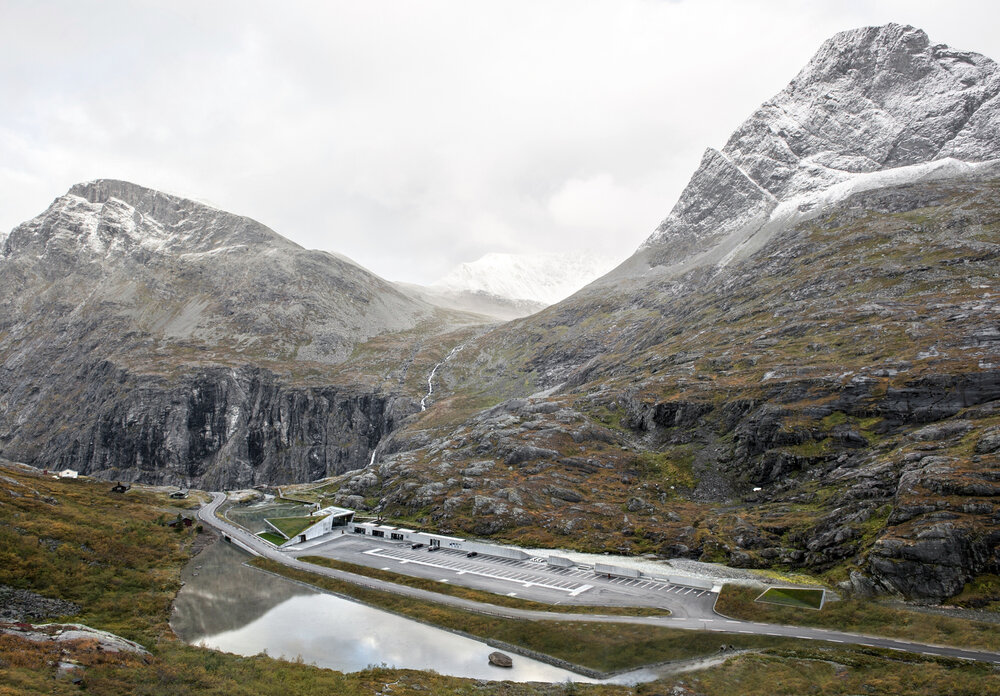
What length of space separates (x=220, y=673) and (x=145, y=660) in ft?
20.0

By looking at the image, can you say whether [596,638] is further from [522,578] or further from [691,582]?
[522,578]

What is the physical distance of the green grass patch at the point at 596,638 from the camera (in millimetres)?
53188

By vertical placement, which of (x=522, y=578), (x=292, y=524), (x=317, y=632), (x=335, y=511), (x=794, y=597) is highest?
(x=794, y=597)

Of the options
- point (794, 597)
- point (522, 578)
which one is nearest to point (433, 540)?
point (522, 578)

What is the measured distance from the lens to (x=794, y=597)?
60219 mm

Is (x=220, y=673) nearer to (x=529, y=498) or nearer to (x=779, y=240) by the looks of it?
(x=529, y=498)

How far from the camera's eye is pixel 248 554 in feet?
314

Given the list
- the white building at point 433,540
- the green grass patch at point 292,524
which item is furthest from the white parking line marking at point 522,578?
the green grass patch at point 292,524

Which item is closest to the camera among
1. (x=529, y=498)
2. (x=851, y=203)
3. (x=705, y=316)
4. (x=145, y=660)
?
(x=145, y=660)

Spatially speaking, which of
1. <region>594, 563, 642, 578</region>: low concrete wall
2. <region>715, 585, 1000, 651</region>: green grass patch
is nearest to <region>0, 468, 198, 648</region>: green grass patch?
<region>594, 563, 642, 578</region>: low concrete wall

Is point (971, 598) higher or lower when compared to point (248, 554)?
higher

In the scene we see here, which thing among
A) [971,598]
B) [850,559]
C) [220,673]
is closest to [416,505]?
[220,673]

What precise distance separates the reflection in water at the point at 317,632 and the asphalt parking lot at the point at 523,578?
11.6m

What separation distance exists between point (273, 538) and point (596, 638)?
70745mm
